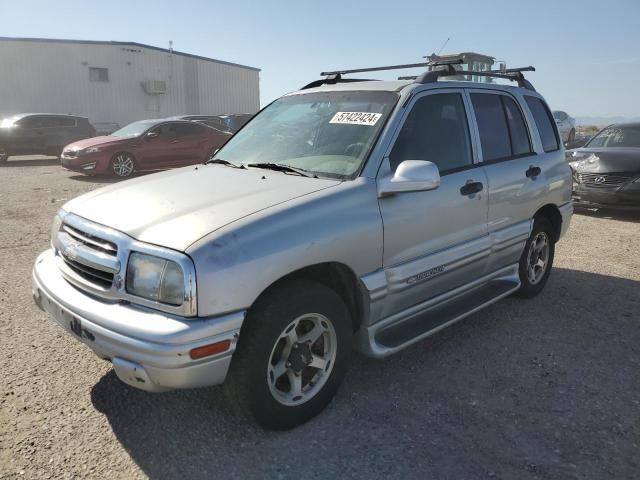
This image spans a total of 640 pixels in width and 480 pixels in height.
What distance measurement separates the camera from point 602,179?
28.5ft

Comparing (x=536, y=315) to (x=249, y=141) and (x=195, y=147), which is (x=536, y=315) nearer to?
(x=249, y=141)

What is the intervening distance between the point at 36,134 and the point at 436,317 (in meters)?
17.8

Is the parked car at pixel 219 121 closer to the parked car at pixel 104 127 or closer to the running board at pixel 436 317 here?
the parked car at pixel 104 127

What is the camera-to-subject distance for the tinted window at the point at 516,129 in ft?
14.3

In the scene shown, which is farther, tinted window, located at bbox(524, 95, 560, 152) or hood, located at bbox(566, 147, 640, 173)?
hood, located at bbox(566, 147, 640, 173)

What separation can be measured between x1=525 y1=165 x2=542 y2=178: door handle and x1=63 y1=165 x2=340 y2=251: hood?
6.86ft

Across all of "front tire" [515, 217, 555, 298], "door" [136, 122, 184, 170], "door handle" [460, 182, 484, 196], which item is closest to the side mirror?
"door handle" [460, 182, 484, 196]

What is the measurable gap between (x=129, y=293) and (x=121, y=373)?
366 mm

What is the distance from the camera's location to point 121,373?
94.9 inches

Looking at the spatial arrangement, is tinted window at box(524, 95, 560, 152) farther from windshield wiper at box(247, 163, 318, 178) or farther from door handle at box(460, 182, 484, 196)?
windshield wiper at box(247, 163, 318, 178)

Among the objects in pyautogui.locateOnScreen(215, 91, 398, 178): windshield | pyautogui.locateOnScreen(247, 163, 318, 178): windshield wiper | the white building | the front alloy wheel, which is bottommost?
the front alloy wheel

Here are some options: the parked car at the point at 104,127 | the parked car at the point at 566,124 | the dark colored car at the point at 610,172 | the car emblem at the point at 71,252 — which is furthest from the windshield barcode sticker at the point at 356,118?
the parked car at the point at 104,127

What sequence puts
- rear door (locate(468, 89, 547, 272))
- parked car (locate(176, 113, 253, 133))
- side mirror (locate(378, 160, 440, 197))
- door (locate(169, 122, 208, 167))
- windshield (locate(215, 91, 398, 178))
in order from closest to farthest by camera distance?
side mirror (locate(378, 160, 440, 197)) < windshield (locate(215, 91, 398, 178)) < rear door (locate(468, 89, 547, 272)) < door (locate(169, 122, 208, 167)) < parked car (locate(176, 113, 253, 133))

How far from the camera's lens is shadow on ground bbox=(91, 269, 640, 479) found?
→ 2574 millimetres
